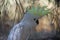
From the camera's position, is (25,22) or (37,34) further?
(37,34)

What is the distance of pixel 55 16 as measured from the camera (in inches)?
112

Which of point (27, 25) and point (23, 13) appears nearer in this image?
point (27, 25)

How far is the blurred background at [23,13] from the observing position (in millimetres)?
2766

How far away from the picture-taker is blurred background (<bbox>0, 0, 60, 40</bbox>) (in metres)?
2.77

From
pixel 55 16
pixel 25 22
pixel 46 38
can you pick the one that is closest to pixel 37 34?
pixel 46 38

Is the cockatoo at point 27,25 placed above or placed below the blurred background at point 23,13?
above

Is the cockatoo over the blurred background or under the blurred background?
over

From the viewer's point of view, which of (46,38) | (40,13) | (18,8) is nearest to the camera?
(40,13)

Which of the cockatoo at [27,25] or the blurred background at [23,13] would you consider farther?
the blurred background at [23,13]

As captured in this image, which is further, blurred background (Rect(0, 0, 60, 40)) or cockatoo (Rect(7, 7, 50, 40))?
blurred background (Rect(0, 0, 60, 40))

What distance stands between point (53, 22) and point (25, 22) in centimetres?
155

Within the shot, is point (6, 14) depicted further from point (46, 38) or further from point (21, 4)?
point (46, 38)

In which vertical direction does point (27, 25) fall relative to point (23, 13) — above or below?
above

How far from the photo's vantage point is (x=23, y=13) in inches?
110
